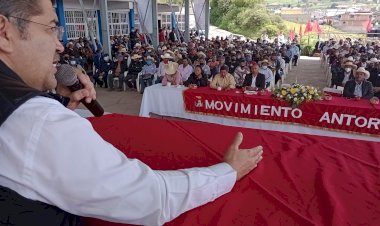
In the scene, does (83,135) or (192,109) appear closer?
(83,135)

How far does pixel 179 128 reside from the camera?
1.45m

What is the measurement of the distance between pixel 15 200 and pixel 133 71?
8660 mm

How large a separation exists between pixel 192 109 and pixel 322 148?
4351mm

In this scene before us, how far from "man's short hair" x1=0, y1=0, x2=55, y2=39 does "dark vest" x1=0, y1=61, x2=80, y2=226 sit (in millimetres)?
93

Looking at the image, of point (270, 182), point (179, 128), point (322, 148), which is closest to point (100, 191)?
point (270, 182)

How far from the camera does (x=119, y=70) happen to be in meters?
9.25

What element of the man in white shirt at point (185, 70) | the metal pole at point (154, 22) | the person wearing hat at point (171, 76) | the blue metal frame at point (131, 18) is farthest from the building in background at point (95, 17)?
the man in white shirt at point (185, 70)

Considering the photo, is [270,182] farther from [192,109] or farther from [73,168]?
[192,109]

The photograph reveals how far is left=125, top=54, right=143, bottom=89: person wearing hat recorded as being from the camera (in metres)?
8.88

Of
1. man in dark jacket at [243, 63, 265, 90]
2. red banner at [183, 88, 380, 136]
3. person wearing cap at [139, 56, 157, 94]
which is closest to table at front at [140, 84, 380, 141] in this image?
red banner at [183, 88, 380, 136]

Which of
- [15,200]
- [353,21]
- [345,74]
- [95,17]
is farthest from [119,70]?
[353,21]

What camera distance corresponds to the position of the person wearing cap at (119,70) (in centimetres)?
914

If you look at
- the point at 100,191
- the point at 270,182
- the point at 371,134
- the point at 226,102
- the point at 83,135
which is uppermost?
the point at 83,135

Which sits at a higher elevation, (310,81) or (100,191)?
(100,191)
